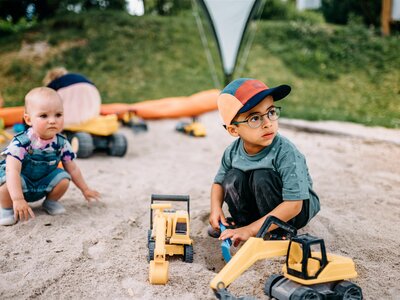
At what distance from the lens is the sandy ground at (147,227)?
181 cm

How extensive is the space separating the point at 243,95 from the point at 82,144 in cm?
252

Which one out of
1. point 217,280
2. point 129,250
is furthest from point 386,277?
point 129,250

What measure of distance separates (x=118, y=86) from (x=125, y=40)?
1825 millimetres

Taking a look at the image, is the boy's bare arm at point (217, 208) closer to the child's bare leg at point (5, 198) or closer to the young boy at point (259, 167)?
the young boy at point (259, 167)

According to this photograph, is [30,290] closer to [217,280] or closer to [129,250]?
[129,250]

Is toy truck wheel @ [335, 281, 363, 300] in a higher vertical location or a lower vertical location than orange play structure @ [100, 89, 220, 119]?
higher

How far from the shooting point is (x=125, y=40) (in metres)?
9.61

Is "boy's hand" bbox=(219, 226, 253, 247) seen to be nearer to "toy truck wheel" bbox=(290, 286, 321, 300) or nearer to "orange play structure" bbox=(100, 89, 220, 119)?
"toy truck wheel" bbox=(290, 286, 321, 300)

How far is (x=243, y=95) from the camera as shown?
1.94m

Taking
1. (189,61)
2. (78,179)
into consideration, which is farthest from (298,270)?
(189,61)

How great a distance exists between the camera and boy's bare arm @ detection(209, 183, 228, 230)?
2151 mm

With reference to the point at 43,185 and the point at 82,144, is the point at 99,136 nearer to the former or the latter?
the point at 82,144

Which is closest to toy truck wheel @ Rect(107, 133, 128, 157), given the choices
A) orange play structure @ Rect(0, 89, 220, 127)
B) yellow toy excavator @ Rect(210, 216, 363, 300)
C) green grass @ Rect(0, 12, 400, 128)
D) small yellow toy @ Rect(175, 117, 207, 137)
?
small yellow toy @ Rect(175, 117, 207, 137)

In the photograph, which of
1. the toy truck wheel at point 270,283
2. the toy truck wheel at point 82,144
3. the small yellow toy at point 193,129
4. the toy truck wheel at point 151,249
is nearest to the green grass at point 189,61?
the small yellow toy at point 193,129
